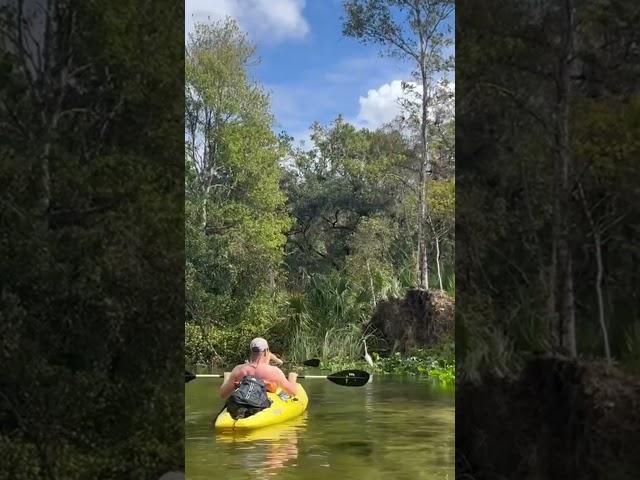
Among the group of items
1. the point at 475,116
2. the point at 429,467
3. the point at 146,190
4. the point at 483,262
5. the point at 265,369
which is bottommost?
the point at 429,467

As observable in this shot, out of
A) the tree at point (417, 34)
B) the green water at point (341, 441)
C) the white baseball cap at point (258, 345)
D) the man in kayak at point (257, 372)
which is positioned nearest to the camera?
the green water at point (341, 441)

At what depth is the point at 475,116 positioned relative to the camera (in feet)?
11.7

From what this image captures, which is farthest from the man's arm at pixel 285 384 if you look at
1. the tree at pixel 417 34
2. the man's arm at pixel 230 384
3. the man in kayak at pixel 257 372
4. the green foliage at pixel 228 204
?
the tree at pixel 417 34

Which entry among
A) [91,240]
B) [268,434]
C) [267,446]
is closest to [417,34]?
[268,434]

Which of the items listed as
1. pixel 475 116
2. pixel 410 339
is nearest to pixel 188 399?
pixel 410 339

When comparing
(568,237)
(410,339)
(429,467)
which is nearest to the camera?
(568,237)

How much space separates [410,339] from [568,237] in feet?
27.4

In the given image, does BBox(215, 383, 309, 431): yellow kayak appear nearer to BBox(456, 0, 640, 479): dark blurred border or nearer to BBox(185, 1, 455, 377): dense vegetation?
BBox(456, 0, 640, 479): dark blurred border

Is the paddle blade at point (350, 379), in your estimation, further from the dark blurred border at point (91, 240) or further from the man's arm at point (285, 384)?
the dark blurred border at point (91, 240)

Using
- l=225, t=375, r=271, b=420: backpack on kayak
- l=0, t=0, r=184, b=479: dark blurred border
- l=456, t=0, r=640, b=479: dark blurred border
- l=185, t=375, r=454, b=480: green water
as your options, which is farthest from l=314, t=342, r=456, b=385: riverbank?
l=0, t=0, r=184, b=479: dark blurred border

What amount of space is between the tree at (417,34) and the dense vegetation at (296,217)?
0.16 m

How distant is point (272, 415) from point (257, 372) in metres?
0.38

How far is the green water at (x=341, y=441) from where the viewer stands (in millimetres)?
5367

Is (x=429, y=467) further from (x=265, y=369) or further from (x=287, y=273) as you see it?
(x=287, y=273)
